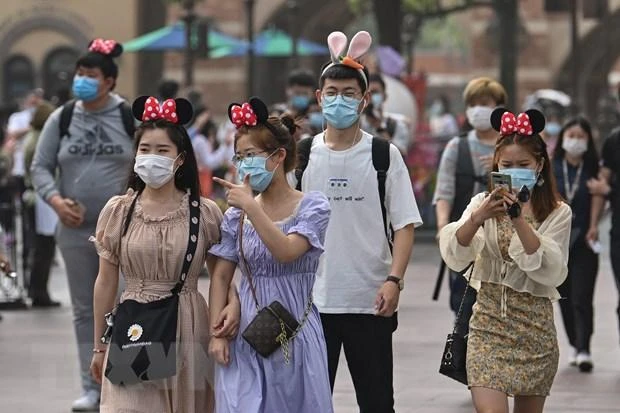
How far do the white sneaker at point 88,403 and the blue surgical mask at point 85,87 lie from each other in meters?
1.68

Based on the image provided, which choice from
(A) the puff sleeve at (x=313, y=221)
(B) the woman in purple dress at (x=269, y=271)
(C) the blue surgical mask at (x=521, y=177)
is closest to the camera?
(B) the woman in purple dress at (x=269, y=271)

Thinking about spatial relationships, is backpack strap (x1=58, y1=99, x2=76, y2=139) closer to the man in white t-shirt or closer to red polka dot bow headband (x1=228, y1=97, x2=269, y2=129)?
the man in white t-shirt

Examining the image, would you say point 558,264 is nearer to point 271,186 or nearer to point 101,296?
point 271,186

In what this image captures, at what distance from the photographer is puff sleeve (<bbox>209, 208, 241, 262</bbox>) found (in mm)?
7180

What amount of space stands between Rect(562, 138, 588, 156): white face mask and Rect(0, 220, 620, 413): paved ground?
57.1 inches

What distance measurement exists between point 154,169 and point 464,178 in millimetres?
4007

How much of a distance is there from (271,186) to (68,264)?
3.39 metres

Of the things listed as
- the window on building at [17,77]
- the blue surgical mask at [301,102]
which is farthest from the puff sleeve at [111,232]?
the window on building at [17,77]

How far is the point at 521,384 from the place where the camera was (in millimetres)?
7641

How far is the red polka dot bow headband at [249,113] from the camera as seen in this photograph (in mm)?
7086

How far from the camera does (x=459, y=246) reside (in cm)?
774

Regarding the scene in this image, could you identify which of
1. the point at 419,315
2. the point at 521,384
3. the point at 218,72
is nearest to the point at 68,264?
the point at 521,384

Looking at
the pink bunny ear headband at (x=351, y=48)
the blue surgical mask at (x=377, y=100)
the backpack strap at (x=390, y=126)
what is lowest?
the backpack strap at (x=390, y=126)

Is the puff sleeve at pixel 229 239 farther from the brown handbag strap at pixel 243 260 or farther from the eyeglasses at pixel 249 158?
the eyeglasses at pixel 249 158
